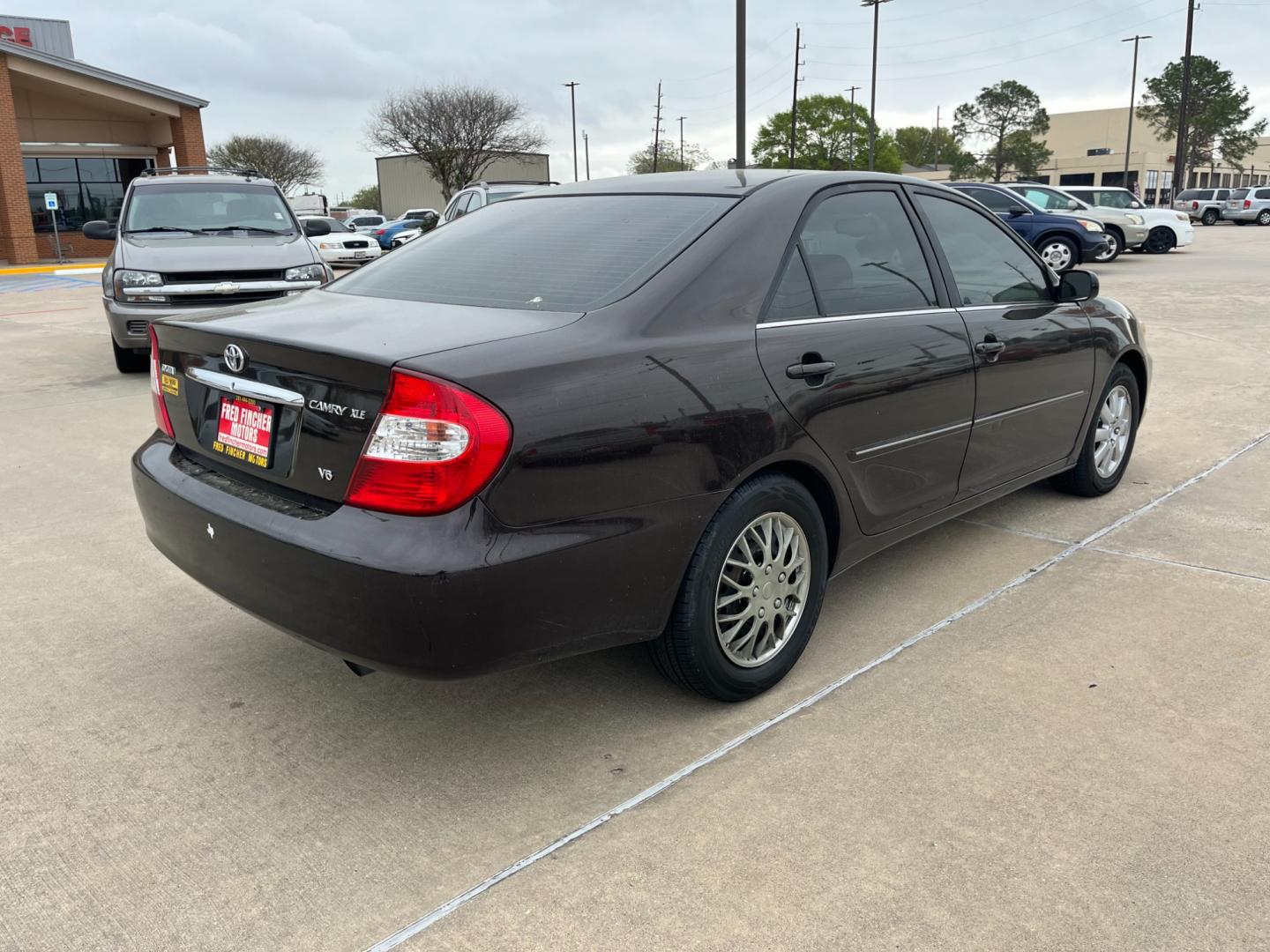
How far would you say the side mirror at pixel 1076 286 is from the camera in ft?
14.5

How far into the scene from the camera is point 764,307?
9.86 feet

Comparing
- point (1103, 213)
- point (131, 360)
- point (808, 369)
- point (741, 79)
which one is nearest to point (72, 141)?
point (741, 79)

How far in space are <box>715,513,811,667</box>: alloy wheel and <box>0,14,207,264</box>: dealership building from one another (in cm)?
3090

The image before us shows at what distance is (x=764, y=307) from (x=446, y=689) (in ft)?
5.01

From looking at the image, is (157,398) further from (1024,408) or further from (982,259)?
(1024,408)

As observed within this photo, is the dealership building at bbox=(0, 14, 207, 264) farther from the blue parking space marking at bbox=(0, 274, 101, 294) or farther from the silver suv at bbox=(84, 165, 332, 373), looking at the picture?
the silver suv at bbox=(84, 165, 332, 373)

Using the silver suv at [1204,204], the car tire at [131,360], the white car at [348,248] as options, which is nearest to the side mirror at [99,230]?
the car tire at [131,360]

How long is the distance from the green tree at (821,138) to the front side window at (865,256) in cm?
8065

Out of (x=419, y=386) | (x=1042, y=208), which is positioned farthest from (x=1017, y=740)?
(x=1042, y=208)

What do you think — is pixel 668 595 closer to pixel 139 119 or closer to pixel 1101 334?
pixel 1101 334

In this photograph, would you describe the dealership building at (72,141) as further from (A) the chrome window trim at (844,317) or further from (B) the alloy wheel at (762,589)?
(B) the alloy wheel at (762,589)

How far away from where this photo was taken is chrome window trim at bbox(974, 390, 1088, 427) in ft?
12.7

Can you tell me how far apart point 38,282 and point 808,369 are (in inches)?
919

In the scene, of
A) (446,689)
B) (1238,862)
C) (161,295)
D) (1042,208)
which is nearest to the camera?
(1238,862)
